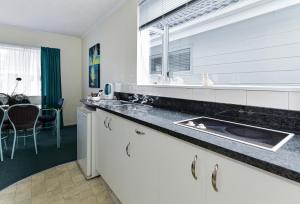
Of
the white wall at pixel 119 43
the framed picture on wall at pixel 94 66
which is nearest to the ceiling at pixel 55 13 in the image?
the white wall at pixel 119 43

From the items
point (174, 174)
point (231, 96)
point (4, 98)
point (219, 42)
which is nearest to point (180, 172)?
point (174, 174)

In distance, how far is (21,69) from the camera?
4.08m

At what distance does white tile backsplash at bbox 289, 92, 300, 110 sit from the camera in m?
0.97

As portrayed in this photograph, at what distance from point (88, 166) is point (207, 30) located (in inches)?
77.5

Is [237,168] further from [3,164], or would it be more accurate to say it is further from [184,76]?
[3,164]

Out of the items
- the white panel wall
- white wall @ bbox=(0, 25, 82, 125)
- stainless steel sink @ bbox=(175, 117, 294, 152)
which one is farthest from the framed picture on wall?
stainless steel sink @ bbox=(175, 117, 294, 152)

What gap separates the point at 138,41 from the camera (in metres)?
2.39

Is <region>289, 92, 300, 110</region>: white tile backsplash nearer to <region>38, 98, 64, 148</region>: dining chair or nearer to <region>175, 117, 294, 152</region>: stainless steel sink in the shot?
<region>175, 117, 294, 152</region>: stainless steel sink

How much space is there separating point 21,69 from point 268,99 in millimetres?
4757

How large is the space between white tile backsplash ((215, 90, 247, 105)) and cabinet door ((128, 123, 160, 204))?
1.90ft

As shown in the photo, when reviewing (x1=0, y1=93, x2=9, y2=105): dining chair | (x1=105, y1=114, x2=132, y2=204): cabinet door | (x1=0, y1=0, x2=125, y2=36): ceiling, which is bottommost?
(x1=105, y1=114, x2=132, y2=204): cabinet door

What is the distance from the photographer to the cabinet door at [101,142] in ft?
6.28

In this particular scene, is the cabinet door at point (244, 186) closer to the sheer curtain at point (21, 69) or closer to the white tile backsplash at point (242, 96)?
the white tile backsplash at point (242, 96)

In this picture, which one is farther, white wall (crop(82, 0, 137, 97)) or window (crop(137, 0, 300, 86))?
white wall (crop(82, 0, 137, 97))
